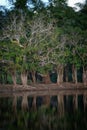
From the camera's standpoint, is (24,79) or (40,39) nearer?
(40,39)

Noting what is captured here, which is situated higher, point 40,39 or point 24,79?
point 40,39

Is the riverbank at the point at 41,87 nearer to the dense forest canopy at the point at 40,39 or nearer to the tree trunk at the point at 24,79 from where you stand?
the tree trunk at the point at 24,79

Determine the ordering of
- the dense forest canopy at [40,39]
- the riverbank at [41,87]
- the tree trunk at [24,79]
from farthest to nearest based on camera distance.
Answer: the tree trunk at [24,79]
the dense forest canopy at [40,39]
the riverbank at [41,87]

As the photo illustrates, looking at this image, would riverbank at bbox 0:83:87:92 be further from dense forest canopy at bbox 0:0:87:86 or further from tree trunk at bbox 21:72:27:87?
dense forest canopy at bbox 0:0:87:86

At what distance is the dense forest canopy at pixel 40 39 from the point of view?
154ft

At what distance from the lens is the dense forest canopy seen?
1845 inches

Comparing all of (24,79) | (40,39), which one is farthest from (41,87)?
(40,39)

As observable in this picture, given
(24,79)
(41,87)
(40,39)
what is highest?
(40,39)

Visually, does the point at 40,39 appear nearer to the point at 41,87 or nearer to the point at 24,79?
the point at 24,79

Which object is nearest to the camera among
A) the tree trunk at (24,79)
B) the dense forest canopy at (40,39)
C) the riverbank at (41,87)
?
the riverbank at (41,87)

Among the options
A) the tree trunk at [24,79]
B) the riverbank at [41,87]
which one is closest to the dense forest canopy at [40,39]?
the tree trunk at [24,79]

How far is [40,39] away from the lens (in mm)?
48156

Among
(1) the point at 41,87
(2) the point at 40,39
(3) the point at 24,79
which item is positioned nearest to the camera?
(2) the point at 40,39

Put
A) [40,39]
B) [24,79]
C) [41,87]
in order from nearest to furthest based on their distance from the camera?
[40,39] → [24,79] → [41,87]
